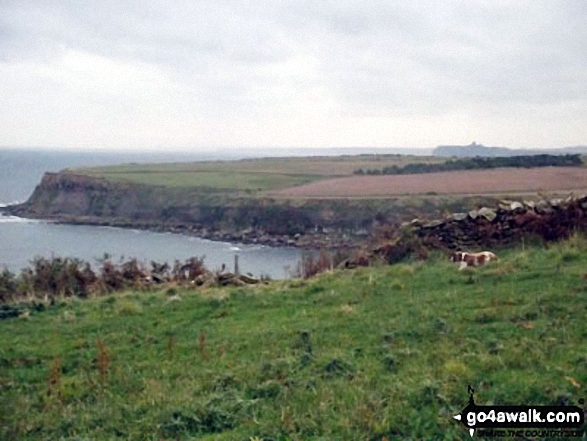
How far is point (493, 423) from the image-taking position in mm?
4555

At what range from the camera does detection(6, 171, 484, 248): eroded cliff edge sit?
42.7 meters

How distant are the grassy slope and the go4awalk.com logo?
5.6 inches

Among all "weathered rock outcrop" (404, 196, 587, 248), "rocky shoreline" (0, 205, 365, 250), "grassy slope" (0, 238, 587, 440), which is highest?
"weathered rock outcrop" (404, 196, 587, 248)

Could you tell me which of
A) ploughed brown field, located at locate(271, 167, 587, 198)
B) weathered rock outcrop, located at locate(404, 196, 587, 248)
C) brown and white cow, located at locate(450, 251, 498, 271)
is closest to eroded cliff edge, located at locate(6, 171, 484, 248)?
ploughed brown field, located at locate(271, 167, 587, 198)

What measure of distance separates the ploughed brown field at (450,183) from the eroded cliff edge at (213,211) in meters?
2.50

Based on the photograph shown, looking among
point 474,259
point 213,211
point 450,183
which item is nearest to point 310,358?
point 474,259

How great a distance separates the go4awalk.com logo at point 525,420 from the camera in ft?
14.6

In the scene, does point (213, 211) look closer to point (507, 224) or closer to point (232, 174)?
point (232, 174)

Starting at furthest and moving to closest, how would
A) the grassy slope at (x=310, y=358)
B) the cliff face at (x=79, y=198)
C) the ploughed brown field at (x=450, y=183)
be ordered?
the cliff face at (x=79, y=198) → the ploughed brown field at (x=450, y=183) → the grassy slope at (x=310, y=358)

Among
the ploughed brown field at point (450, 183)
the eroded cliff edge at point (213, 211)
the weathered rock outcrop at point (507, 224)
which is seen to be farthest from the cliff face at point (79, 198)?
the weathered rock outcrop at point (507, 224)

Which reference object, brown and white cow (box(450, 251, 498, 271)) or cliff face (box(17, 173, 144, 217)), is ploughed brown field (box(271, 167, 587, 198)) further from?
brown and white cow (box(450, 251, 498, 271))

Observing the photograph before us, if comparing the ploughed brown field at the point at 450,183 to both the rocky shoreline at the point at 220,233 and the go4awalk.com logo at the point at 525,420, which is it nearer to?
the rocky shoreline at the point at 220,233

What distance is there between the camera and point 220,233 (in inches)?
1875

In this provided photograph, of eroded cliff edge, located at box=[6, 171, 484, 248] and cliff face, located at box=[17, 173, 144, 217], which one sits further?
cliff face, located at box=[17, 173, 144, 217]
